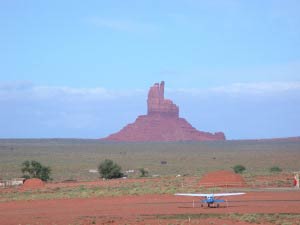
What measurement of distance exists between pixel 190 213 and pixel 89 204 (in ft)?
26.3

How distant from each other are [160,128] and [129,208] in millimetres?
163835

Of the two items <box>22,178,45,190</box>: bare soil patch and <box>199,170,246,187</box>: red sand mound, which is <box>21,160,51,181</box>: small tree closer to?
<box>22,178,45,190</box>: bare soil patch

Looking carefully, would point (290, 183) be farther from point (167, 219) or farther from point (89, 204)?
point (167, 219)

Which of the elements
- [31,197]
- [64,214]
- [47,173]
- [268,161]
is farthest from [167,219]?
[268,161]

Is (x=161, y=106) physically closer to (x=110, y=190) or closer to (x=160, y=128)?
(x=160, y=128)

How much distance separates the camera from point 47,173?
2299 inches

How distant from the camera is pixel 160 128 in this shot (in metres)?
195

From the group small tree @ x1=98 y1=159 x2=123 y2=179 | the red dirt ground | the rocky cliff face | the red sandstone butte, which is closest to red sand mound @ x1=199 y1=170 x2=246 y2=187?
Answer: the red dirt ground

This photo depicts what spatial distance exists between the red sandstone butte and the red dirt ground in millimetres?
152781

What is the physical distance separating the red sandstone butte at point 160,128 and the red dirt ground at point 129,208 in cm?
15278

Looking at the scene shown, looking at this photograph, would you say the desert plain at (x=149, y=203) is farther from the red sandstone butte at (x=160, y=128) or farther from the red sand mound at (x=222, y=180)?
the red sandstone butte at (x=160, y=128)

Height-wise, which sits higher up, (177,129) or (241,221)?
(177,129)

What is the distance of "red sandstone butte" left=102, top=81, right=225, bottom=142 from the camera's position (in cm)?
19200

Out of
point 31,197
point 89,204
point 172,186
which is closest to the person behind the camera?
point 89,204
